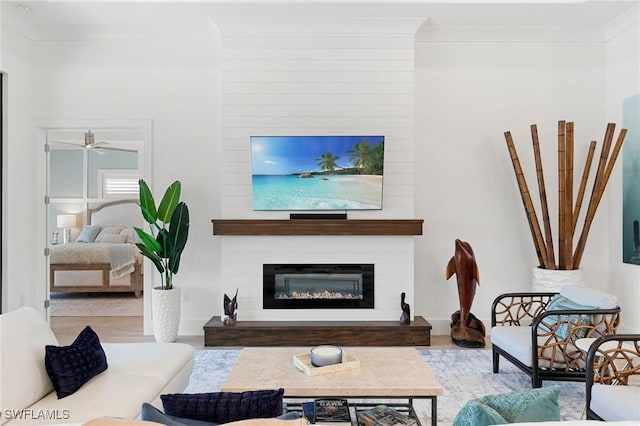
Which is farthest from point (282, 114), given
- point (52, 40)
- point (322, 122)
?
point (52, 40)

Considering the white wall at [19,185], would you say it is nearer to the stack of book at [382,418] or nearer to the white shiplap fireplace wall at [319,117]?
the white shiplap fireplace wall at [319,117]

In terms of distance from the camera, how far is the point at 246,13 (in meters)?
4.37

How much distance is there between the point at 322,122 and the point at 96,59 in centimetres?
253

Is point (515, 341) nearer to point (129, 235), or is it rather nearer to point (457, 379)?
point (457, 379)

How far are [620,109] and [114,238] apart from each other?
7326 mm

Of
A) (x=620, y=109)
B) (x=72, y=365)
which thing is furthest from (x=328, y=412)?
(x=620, y=109)

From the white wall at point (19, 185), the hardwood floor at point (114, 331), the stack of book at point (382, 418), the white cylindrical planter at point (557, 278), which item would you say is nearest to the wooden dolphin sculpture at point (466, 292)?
the hardwood floor at point (114, 331)

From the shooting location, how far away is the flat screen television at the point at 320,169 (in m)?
4.52

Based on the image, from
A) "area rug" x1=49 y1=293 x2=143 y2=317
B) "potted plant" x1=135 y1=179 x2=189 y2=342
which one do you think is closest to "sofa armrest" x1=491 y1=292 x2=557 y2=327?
"potted plant" x1=135 y1=179 x2=189 y2=342

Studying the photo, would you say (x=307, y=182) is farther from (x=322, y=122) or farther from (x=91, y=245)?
(x=91, y=245)

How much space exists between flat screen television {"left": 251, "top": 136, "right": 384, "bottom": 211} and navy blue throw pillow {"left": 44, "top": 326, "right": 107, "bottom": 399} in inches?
97.5

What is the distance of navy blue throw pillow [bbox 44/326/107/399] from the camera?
2.10m

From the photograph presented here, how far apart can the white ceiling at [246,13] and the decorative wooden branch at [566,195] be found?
1.12 metres

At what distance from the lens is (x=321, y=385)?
223cm
